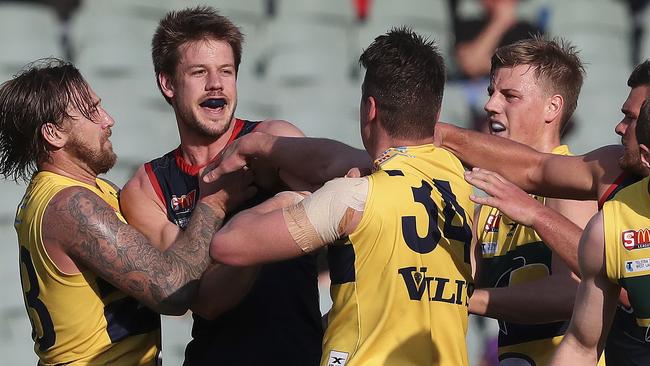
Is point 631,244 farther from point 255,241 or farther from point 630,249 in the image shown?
point 255,241

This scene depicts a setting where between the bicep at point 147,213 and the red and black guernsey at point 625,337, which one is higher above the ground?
the bicep at point 147,213

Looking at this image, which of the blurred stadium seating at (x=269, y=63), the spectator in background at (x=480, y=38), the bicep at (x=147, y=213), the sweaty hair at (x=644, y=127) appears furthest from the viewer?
the spectator in background at (x=480, y=38)

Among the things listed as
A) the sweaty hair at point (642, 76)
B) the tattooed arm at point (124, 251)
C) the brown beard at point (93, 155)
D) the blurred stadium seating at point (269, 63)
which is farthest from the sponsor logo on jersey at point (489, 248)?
the blurred stadium seating at point (269, 63)

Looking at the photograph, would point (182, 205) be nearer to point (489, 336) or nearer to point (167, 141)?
point (167, 141)

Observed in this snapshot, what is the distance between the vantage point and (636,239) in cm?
432

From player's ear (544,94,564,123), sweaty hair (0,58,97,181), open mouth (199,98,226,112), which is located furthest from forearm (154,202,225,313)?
player's ear (544,94,564,123)

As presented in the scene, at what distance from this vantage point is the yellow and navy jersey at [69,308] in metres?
5.14

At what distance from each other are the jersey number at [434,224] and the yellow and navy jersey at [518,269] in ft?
3.95

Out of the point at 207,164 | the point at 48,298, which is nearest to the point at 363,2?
the point at 207,164

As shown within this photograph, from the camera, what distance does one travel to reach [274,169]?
5.26 m

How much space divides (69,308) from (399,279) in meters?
1.81

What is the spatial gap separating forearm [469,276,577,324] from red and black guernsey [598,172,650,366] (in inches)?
13.0

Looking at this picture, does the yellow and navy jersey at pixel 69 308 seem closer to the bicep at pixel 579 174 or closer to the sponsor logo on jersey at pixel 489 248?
the sponsor logo on jersey at pixel 489 248

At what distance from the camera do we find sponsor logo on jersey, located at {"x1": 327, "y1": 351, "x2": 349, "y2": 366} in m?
4.23
